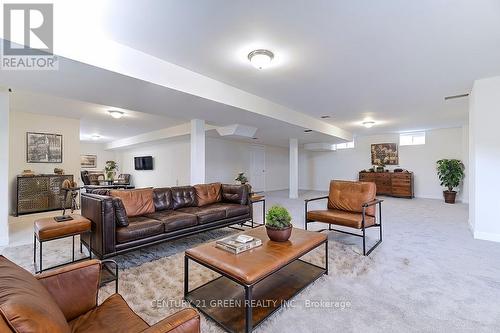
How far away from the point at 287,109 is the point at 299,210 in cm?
246

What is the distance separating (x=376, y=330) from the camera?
164cm

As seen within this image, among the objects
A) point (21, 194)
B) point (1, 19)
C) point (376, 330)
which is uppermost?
point (1, 19)

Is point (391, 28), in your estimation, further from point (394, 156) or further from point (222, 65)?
point (394, 156)

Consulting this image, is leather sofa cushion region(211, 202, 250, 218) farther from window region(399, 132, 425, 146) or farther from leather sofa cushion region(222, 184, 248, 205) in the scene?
window region(399, 132, 425, 146)

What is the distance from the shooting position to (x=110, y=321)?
1.11 metres

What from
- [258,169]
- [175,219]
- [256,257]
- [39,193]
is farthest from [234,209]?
[258,169]

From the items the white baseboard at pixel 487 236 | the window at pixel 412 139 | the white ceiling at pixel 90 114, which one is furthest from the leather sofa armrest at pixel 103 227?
the window at pixel 412 139

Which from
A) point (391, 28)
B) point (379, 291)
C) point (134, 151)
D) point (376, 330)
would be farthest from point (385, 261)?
point (134, 151)

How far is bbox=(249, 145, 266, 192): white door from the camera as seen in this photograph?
9.95 metres

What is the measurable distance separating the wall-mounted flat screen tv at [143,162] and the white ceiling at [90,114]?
1.53 metres

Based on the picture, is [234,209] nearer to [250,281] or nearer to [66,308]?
[250,281]

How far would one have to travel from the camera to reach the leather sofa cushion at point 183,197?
3.81 m

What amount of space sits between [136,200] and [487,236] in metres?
5.19

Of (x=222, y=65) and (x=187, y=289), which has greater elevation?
(x=222, y=65)
